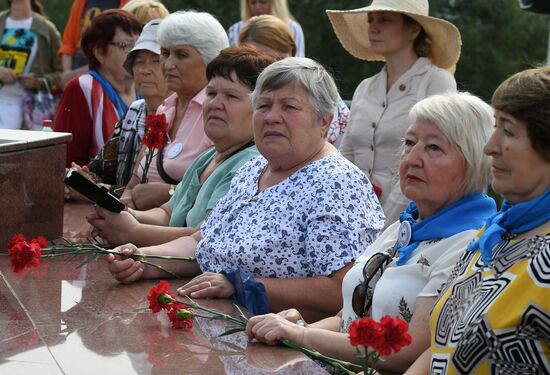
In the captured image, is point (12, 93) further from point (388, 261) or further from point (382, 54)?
point (388, 261)

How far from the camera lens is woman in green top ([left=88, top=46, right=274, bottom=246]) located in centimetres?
514

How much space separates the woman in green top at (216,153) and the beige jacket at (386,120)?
1.13 m

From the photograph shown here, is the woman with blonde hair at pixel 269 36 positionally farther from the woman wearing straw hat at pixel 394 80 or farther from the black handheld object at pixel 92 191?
the black handheld object at pixel 92 191

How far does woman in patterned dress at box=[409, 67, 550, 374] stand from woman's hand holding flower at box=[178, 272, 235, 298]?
1337 millimetres

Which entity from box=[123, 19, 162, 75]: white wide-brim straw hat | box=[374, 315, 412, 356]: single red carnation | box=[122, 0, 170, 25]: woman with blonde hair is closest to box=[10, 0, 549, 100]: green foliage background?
box=[122, 0, 170, 25]: woman with blonde hair

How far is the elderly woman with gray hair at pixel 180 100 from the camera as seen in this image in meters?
6.01

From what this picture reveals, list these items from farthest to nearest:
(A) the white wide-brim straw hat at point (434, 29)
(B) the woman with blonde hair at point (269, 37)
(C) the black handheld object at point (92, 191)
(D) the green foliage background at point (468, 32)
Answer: (D) the green foliage background at point (468, 32), (B) the woman with blonde hair at point (269, 37), (A) the white wide-brim straw hat at point (434, 29), (C) the black handheld object at point (92, 191)

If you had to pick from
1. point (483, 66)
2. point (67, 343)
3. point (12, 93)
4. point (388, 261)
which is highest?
point (388, 261)

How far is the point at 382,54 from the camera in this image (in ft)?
21.2

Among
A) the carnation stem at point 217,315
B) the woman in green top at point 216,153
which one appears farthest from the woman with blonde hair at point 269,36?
the carnation stem at point 217,315

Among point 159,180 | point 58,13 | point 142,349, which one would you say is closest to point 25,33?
point 159,180

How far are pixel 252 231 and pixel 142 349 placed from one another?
847 millimetres

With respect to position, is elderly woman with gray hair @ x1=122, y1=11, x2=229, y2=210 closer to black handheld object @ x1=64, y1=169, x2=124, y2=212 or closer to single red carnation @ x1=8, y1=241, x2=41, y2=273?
black handheld object @ x1=64, y1=169, x2=124, y2=212

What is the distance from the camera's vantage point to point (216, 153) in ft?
17.9
